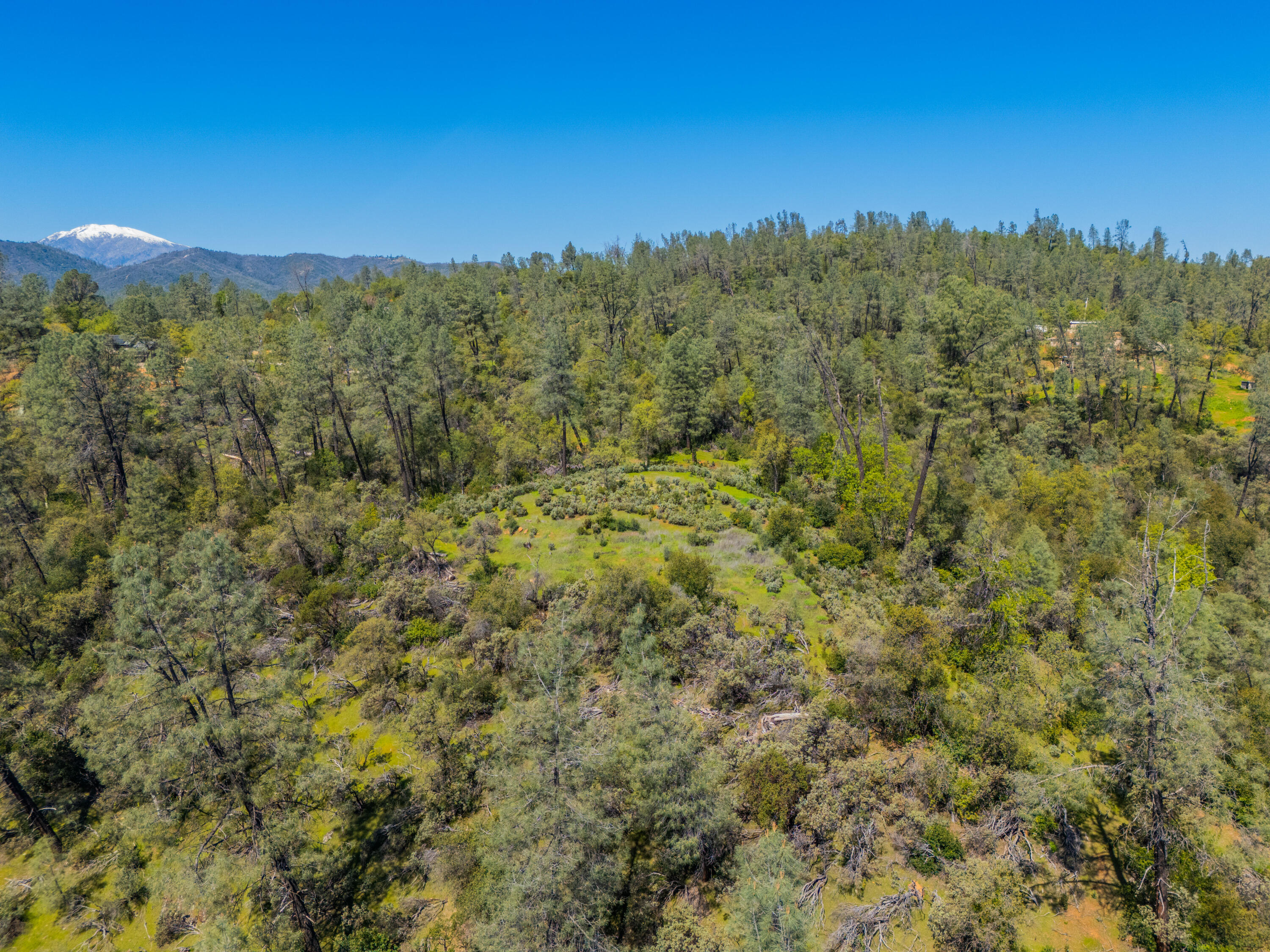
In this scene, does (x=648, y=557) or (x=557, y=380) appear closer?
(x=648, y=557)

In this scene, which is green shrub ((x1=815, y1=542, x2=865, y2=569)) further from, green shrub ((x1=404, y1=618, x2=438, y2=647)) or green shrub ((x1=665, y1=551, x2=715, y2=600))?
green shrub ((x1=404, y1=618, x2=438, y2=647))

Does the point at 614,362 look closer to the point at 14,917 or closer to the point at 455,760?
the point at 455,760

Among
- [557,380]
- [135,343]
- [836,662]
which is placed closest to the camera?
[836,662]

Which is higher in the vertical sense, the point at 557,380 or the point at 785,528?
the point at 557,380

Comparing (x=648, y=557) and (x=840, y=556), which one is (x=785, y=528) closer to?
(x=840, y=556)

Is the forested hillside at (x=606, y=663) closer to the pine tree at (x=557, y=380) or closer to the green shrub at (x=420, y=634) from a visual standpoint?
the green shrub at (x=420, y=634)

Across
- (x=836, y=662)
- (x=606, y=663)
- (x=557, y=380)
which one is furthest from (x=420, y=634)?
(x=557, y=380)

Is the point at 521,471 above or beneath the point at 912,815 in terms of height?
above

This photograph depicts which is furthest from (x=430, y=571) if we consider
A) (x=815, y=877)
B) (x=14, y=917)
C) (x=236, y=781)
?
(x=815, y=877)

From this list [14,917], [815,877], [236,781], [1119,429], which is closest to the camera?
[236,781]
